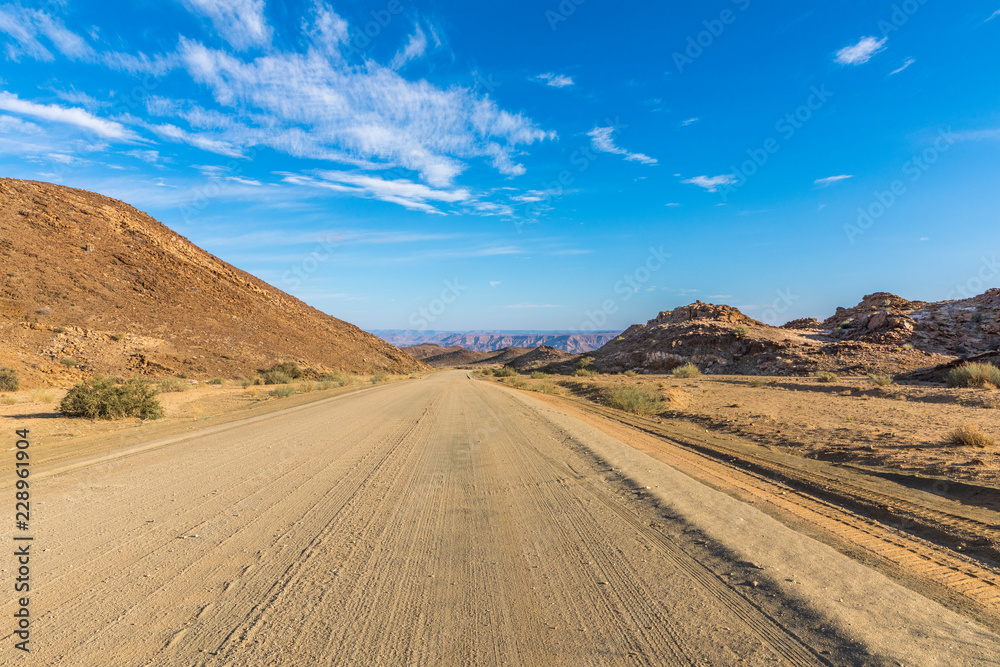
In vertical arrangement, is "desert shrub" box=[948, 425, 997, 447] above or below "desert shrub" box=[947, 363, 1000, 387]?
below

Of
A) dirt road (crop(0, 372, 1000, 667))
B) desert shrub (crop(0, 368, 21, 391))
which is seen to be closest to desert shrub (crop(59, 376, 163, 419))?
dirt road (crop(0, 372, 1000, 667))

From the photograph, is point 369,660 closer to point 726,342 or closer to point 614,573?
point 614,573

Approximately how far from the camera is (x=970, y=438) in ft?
26.6

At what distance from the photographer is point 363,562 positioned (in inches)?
156

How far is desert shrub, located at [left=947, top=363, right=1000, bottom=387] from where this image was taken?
17.8 metres

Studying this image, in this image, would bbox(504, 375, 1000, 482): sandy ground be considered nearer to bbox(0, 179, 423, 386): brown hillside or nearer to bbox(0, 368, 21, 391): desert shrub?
bbox(0, 368, 21, 391): desert shrub

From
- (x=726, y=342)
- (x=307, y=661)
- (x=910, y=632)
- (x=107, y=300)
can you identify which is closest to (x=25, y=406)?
(x=307, y=661)

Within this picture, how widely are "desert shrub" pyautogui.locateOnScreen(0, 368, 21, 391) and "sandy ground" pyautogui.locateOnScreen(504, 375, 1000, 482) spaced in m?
26.4

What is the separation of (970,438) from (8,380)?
31043 mm

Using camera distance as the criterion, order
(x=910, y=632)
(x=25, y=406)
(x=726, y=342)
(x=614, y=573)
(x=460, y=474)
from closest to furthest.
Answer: (x=910, y=632) < (x=614, y=573) < (x=460, y=474) < (x=25, y=406) < (x=726, y=342)

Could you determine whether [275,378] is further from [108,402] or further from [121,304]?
[108,402]

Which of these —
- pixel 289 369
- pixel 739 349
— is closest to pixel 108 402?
pixel 289 369

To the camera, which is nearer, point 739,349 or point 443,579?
point 443,579

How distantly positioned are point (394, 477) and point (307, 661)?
416cm
